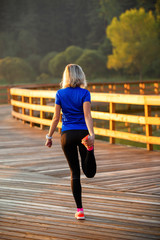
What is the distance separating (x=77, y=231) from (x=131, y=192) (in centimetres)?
156

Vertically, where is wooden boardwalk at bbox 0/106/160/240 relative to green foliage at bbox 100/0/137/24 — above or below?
below

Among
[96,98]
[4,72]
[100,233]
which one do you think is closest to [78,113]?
[100,233]

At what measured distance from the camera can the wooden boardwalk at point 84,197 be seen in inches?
172

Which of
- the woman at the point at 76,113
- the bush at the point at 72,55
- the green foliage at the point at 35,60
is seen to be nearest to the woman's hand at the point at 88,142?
the woman at the point at 76,113

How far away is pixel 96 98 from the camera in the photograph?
1041cm

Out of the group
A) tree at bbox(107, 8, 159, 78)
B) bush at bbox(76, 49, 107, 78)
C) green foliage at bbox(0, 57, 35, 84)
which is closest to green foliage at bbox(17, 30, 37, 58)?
bush at bbox(76, 49, 107, 78)

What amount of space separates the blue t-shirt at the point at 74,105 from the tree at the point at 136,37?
53480 mm

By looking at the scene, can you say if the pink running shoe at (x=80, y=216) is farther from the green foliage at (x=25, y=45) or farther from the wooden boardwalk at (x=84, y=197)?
the green foliage at (x=25, y=45)

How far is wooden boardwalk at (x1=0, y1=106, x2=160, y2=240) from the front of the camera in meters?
4.37

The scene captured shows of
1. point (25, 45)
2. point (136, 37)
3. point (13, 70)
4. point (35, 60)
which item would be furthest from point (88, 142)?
point (25, 45)

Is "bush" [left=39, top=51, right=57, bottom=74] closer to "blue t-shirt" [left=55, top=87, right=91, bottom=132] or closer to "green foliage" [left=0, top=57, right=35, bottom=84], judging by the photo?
"green foliage" [left=0, top=57, right=35, bottom=84]

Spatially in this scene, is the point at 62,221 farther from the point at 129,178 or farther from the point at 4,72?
the point at 4,72

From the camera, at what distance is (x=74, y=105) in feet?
14.8

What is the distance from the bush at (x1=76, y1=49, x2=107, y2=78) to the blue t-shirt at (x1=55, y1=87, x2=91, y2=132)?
54.9 m
